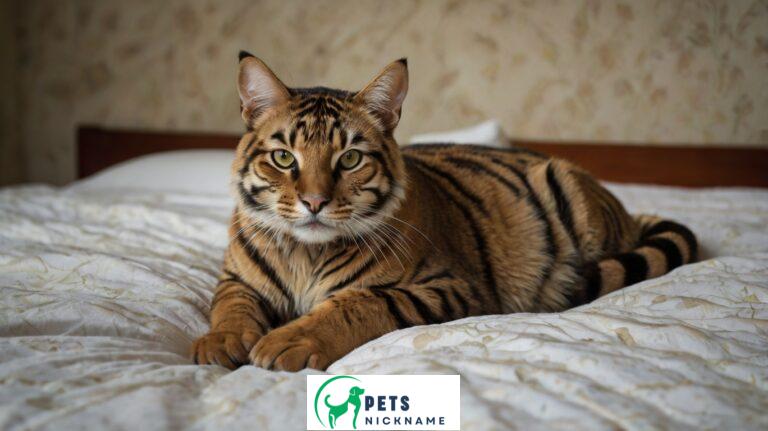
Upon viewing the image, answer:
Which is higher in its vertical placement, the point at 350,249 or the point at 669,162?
the point at 669,162

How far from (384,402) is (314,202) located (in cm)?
50

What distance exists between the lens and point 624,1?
307 centimetres

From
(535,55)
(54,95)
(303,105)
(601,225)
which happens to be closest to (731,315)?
(601,225)

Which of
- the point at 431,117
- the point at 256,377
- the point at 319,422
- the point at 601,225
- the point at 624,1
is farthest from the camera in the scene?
the point at 431,117

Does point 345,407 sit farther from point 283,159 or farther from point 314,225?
point 283,159

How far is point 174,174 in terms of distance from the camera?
10.4ft

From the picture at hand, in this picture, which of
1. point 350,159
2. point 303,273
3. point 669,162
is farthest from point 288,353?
point 669,162

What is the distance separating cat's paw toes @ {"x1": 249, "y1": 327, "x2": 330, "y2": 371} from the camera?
1.03 meters

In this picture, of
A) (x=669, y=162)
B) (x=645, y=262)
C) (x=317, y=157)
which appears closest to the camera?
(x=317, y=157)

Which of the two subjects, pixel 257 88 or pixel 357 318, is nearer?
pixel 357 318

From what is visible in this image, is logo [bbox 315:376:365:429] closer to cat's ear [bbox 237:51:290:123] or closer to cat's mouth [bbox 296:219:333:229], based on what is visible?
cat's mouth [bbox 296:219:333:229]

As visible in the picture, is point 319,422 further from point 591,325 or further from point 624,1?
point 624,1

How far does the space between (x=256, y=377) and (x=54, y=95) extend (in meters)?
4.15

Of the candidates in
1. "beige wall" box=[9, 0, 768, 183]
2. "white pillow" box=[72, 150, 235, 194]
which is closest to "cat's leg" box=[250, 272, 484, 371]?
"white pillow" box=[72, 150, 235, 194]
